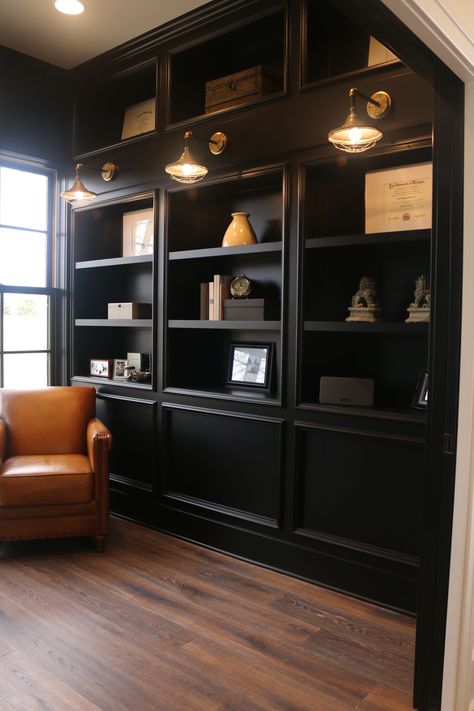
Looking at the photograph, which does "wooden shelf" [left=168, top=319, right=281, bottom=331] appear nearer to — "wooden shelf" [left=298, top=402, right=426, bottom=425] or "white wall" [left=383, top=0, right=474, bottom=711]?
"wooden shelf" [left=298, top=402, right=426, bottom=425]

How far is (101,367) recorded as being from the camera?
410 centimetres

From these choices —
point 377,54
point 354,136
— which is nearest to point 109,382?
point 354,136

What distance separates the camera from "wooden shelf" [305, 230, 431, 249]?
101 inches

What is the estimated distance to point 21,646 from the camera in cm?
231

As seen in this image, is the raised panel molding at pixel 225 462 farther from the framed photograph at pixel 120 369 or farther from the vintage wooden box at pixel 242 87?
the vintage wooden box at pixel 242 87

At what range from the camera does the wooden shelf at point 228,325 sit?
10.2ft

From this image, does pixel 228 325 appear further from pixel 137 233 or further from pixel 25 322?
pixel 25 322

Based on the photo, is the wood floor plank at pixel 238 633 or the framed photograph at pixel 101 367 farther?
the framed photograph at pixel 101 367

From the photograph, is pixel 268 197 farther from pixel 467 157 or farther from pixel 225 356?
pixel 467 157

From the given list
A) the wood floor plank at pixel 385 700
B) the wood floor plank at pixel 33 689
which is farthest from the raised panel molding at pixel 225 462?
the wood floor plank at pixel 33 689

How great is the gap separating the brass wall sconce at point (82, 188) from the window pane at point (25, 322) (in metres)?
0.82

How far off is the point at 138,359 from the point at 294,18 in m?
2.18

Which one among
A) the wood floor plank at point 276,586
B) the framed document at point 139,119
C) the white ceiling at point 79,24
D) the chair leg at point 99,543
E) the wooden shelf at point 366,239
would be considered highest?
the white ceiling at point 79,24

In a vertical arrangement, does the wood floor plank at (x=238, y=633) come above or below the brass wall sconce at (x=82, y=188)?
below
